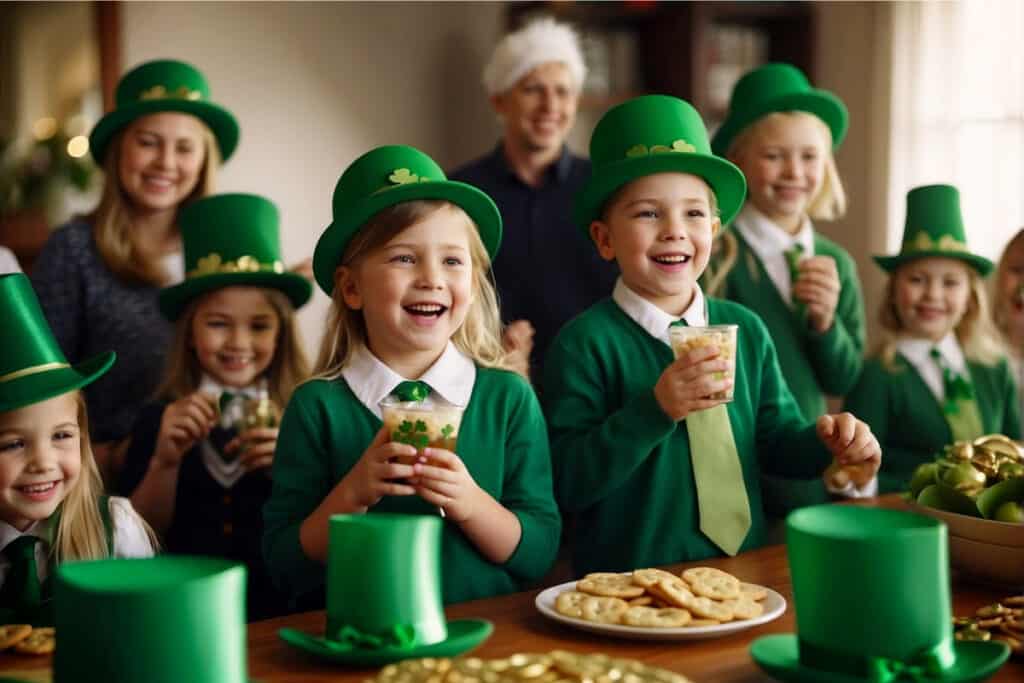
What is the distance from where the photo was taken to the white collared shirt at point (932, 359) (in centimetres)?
329

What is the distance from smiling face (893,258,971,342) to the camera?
3215mm

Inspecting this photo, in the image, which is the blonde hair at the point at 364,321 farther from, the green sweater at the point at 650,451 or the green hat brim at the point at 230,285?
the green hat brim at the point at 230,285

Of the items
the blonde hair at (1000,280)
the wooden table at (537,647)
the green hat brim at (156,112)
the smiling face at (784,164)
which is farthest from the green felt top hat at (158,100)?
the blonde hair at (1000,280)

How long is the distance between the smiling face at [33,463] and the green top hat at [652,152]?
1.00 m

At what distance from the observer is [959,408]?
128 inches

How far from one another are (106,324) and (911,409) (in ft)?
7.19

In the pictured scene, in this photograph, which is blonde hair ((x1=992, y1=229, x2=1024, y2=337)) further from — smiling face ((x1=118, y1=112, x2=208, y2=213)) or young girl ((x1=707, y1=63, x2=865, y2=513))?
smiling face ((x1=118, y1=112, x2=208, y2=213))

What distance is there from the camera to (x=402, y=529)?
4.21 feet

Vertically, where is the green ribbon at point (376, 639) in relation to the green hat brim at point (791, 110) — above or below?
below

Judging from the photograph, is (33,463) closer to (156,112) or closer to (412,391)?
(412,391)

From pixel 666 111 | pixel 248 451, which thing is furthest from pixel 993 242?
pixel 248 451

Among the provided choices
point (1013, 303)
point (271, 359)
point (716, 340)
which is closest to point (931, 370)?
point (1013, 303)

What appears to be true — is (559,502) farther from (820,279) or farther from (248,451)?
(820,279)

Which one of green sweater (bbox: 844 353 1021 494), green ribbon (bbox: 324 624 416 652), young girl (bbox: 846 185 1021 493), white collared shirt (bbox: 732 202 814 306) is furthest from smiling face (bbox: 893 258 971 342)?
green ribbon (bbox: 324 624 416 652)
